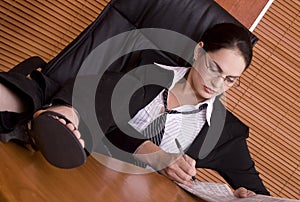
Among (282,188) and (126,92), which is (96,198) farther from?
(282,188)

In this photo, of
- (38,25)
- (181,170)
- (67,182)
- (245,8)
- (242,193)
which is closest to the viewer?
(67,182)

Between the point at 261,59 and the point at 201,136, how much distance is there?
0.97 metres

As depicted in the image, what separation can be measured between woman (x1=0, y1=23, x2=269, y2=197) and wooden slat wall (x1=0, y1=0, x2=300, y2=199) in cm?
78

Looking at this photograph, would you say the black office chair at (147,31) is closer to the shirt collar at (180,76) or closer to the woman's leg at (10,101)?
the shirt collar at (180,76)

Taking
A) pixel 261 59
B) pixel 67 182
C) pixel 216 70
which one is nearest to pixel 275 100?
pixel 261 59

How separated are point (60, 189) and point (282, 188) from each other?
1.90 m

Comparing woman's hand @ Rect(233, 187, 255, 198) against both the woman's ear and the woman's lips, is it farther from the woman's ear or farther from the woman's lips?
the woman's ear

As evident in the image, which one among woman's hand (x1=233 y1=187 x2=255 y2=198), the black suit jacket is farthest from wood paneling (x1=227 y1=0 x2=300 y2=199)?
woman's hand (x1=233 y1=187 x2=255 y2=198)

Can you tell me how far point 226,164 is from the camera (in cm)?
178

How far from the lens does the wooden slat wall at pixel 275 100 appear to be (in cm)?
248

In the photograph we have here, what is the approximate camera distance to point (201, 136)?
1.68 m

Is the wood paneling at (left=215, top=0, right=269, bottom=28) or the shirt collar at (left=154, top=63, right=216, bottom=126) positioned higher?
the wood paneling at (left=215, top=0, right=269, bottom=28)

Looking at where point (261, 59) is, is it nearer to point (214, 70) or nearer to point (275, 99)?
point (275, 99)

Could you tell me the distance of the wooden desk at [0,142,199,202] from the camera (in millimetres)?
863
